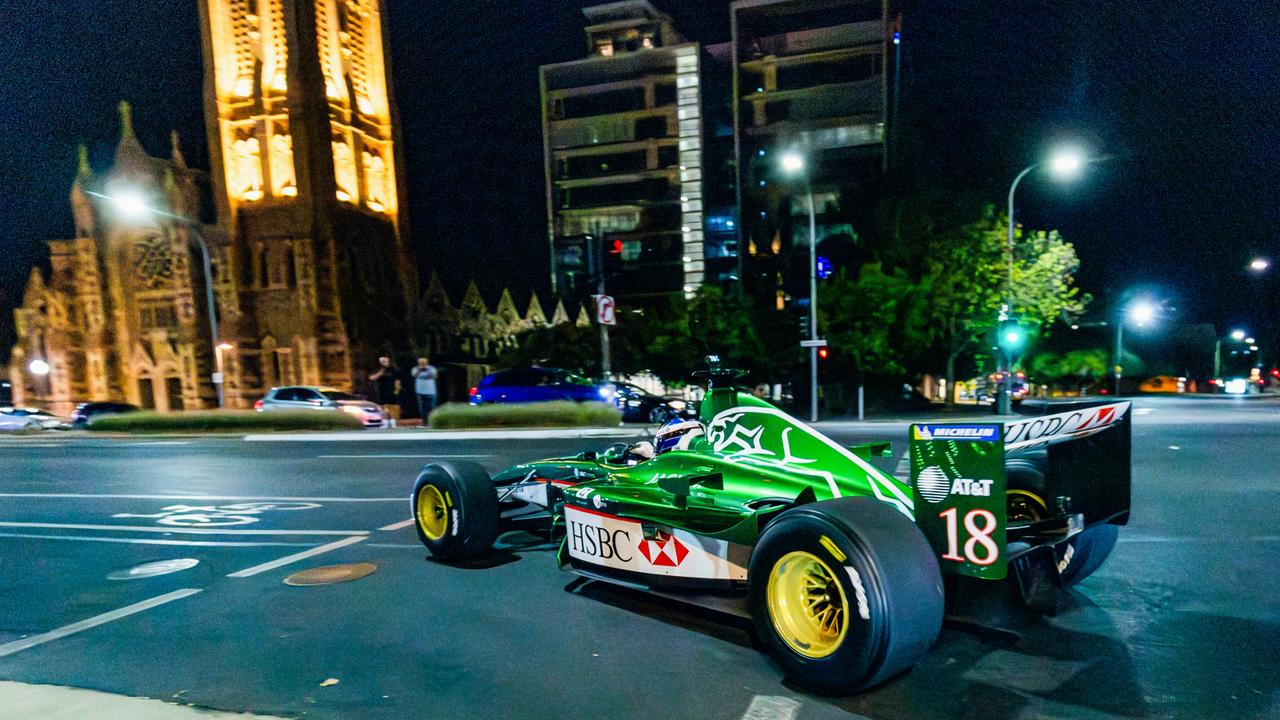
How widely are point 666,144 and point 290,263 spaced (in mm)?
Answer: 27748

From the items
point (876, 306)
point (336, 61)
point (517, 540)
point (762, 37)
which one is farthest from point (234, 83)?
point (517, 540)

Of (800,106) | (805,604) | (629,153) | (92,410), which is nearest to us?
(805,604)

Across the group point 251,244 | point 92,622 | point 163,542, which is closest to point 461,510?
point 92,622

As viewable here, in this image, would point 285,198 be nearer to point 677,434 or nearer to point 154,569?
point 154,569

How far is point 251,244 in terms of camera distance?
44625 mm

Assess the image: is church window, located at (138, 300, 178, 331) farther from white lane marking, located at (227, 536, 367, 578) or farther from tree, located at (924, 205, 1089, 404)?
white lane marking, located at (227, 536, 367, 578)

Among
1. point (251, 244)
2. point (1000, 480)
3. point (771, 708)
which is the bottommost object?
point (771, 708)

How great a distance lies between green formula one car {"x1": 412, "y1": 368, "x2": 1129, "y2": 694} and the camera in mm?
3195

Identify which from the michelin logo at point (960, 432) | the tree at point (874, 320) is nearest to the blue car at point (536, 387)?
the tree at point (874, 320)

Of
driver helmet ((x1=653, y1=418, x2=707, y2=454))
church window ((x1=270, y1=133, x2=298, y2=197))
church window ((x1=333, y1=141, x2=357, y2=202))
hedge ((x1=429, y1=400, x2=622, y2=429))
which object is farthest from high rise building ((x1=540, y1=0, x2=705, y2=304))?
driver helmet ((x1=653, y1=418, x2=707, y2=454))

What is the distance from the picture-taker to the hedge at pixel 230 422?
841 inches

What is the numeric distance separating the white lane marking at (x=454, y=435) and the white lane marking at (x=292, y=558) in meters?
9.20

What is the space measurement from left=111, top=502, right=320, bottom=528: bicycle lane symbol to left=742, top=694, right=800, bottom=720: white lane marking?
6630mm

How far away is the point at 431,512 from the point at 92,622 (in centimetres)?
234
